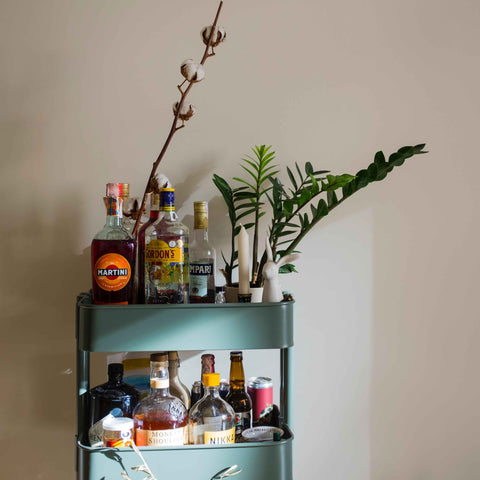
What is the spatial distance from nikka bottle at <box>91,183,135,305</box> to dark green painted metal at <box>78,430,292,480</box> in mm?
293

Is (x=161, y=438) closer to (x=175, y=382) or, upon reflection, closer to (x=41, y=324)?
(x=175, y=382)

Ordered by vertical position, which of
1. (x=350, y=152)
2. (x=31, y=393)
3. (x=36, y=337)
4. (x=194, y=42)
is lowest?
(x=31, y=393)

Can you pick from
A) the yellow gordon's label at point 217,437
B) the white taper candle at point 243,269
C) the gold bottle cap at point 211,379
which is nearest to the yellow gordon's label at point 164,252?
the white taper candle at point 243,269

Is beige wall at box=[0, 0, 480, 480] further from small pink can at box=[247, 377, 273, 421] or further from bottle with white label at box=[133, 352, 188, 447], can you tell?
bottle with white label at box=[133, 352, 188, 447]

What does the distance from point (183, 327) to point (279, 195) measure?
0.40m

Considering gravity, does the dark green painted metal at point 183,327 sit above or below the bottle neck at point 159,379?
above

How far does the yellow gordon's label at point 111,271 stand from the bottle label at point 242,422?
364mm

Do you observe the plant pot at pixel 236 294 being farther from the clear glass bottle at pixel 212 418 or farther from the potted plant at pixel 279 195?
the clear glass bottle at pixel 212 418

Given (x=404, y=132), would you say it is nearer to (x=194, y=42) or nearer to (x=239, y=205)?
(x=239, y=205)

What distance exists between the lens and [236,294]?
4.11 ft

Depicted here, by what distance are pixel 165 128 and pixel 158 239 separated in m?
0.39

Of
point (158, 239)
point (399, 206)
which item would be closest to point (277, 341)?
point (158, 239)

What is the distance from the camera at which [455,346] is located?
5.08ft

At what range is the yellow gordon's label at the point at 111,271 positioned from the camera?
44.7 inches
